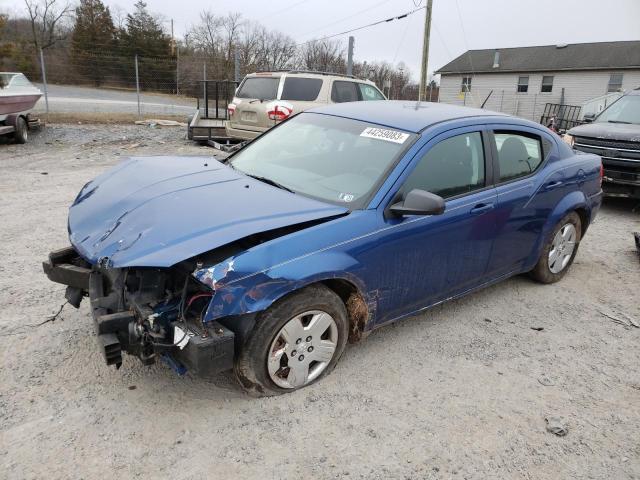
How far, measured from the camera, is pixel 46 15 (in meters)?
47.4

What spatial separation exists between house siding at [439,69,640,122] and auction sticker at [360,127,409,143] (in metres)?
35.1

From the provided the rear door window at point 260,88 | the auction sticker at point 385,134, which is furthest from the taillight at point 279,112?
the auction sticker at point 385,134

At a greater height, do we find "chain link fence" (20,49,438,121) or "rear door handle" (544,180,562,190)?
"chain link fence" (20,49,438,121)

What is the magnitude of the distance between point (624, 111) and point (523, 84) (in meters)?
36.1

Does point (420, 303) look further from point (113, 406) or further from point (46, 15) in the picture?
point (46, 15)

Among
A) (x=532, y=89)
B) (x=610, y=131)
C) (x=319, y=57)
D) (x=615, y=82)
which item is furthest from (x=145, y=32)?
(x=610, y=131)

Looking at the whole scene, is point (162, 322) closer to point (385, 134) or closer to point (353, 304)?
point (353, 304)

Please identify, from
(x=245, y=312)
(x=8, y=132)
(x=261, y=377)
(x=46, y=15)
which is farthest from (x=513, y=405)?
(x=46, y=15)

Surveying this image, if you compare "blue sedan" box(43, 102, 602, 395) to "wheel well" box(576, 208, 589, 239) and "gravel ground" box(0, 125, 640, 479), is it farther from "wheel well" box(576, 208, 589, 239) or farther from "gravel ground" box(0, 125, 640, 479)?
"wheel well" box(576, 208, 589, 239)

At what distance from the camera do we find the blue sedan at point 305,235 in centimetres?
264

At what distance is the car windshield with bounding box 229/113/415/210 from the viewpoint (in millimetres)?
3344

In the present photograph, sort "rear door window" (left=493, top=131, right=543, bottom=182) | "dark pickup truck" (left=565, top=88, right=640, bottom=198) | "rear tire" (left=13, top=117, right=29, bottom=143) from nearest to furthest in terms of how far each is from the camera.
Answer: "rear door window" (left=493, top=131, right=543, bottom=182) → "dark pickup truck" (left=565, top=88, right=640, bottom=198) → "rear tire" (left=13, top=117, right=29, bottom=143)

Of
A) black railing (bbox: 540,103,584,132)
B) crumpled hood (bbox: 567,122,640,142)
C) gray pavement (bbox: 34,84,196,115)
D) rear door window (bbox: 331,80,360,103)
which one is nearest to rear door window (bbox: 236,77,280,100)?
rear door window (bbox: 331,80,360,103)

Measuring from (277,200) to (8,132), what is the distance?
452 inches
